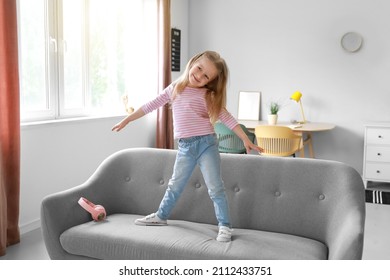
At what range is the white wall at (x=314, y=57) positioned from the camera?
209 inches

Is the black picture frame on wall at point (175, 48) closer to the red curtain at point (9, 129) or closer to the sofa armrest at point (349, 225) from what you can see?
the red curtain at point (9, 129)

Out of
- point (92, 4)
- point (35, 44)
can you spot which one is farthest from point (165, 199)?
point (92, 4)

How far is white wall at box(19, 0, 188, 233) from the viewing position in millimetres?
3420

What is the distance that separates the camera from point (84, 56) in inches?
169

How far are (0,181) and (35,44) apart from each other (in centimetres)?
125

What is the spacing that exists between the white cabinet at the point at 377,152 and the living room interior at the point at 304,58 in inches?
12.5

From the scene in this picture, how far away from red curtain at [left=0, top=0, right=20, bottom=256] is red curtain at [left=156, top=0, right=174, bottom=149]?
2.33 metres

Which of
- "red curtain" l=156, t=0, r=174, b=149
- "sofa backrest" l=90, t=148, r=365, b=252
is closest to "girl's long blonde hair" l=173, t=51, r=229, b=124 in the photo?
"sofa backrest" l=90, t=148, r=365, b=252

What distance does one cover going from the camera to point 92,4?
14.5ft

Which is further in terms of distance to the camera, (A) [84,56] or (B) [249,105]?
(B) [249,105]

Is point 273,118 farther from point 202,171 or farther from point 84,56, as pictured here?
point 202,171

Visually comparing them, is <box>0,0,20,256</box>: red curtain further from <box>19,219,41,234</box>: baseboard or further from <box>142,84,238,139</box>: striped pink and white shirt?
<box>142,84,238,139</box>: striped pink and white shirt

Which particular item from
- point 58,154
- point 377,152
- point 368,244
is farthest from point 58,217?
point 377,152

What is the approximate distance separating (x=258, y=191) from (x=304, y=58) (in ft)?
11.9
